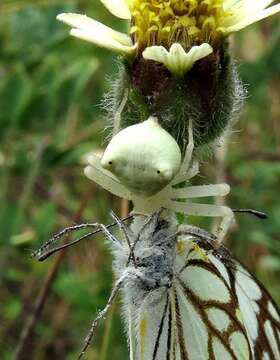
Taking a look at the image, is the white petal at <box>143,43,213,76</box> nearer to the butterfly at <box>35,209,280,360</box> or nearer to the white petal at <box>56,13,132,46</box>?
the white petal at <box>56,13,132,46</box>

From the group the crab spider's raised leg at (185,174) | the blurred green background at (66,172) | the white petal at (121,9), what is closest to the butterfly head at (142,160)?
the crab spider's raised leg at (185,174)

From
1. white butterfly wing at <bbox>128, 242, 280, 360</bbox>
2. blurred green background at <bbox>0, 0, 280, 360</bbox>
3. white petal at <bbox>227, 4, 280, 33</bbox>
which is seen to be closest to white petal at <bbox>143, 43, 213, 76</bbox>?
white petal at <bbox>227, 4, 280, 33</bbox>

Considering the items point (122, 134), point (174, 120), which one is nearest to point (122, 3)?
point (174, 120)

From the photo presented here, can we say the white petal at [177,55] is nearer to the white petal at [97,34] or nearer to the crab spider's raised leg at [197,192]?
the white petal at [97,34]

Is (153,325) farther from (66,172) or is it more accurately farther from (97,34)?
(66,172)

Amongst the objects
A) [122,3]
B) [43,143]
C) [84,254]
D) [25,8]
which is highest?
[25,8]

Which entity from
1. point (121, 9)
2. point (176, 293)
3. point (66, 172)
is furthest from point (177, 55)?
A: point (66, 172)

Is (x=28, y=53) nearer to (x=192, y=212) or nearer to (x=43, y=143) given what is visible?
(x=43, y=143)
